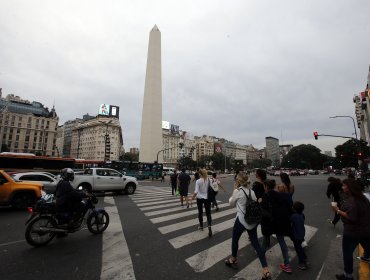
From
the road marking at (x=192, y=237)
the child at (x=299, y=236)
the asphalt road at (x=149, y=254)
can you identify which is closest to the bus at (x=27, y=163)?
the asphalt road at (x=149, y=254)

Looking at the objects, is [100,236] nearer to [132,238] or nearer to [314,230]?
[132,238]

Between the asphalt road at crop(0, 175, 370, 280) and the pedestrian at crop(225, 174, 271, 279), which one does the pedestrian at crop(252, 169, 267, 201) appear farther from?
the asphalt road at crop(0, 175, 370, 280)

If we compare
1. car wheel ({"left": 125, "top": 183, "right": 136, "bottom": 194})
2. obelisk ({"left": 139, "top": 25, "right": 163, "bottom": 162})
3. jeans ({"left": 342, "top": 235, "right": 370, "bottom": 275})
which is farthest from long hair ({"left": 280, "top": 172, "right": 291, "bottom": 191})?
obelisk ({"left": 139, "top": 25, "right": 163, "bottom": 162})

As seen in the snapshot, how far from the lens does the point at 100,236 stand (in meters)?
6.27

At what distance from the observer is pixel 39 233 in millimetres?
5457

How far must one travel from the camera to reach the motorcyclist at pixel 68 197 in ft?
18.6

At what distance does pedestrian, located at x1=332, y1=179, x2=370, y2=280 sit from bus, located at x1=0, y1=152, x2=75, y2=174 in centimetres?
2706

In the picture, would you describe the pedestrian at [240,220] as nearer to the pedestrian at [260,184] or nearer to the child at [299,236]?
the pedestrian at [260,184]

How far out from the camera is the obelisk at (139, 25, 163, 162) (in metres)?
51.6

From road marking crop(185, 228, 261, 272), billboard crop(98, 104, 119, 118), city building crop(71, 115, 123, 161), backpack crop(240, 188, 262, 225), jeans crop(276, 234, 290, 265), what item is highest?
billboard crop(98, 104, 119, 118)

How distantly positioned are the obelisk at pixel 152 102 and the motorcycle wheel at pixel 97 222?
46321 millimetres

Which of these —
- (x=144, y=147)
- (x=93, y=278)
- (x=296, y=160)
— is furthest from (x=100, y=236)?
(x=296, y=160)

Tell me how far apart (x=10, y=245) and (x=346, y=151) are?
258 feet

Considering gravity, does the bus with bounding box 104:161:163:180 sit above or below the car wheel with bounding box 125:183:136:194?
above
